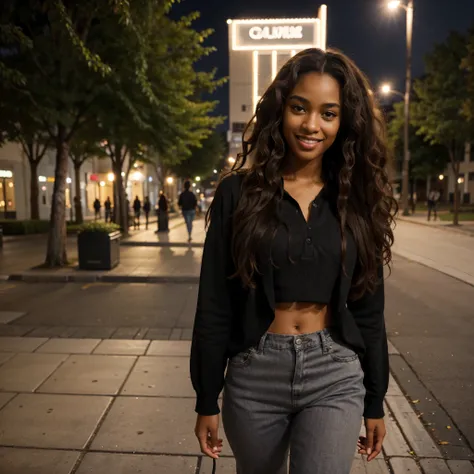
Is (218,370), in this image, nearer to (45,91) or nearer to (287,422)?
(287,422)

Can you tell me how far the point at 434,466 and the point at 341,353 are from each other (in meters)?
1.88

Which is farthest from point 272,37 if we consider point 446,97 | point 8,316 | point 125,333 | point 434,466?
point 434,466

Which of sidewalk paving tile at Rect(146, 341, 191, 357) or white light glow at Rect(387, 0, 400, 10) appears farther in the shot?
white light glow at Rect(387, 0, 400, 10)

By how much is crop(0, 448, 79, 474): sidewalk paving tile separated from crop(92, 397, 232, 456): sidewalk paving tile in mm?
208

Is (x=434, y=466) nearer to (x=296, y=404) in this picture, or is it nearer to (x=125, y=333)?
(x=296, y=404)

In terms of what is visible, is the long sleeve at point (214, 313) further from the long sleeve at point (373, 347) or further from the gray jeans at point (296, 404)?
the long sleeve at point (373, 347)

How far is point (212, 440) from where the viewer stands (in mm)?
1745

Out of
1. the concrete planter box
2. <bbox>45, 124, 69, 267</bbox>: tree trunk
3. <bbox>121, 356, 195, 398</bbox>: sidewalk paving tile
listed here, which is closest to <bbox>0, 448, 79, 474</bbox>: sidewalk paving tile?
<bbox>121, 356, 195, 398</bbox>: sidewalk paving tile

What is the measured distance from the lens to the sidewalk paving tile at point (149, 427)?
3184 millimetres

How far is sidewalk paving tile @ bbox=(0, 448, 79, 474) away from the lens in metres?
2.90

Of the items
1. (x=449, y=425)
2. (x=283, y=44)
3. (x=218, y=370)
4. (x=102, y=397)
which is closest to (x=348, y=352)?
(x=218, y=370)

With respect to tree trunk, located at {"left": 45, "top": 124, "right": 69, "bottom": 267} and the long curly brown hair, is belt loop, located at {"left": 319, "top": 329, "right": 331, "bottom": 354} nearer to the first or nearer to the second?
the long curly brown hair

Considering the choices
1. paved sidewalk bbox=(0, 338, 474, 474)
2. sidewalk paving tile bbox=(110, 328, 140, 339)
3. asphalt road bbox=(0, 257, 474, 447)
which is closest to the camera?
paved sidewalk bbox=(0, 338, 474, 474)

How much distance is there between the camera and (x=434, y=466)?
300 cm
